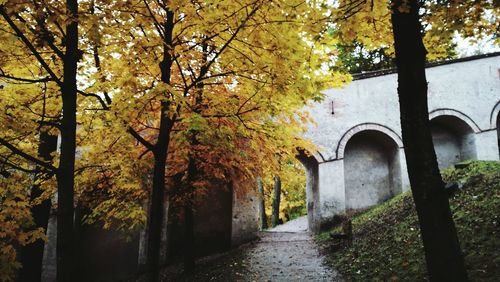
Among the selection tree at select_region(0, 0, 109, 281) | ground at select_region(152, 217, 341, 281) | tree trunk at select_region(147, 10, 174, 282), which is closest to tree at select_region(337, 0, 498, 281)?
tree trunk at select_region(147, 10, 174, 282)

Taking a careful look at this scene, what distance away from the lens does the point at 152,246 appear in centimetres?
479

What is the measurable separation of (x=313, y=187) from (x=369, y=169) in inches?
95.1

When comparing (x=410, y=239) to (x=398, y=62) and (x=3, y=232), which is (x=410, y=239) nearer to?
(x=398, y=62)

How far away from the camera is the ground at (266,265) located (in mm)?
7534

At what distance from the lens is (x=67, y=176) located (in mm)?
3131

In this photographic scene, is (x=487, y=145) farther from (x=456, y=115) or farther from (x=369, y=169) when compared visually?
(x=369, y=169)

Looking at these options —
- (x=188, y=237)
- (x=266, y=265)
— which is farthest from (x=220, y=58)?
(x=266, y=265)

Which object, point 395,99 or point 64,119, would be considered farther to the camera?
point 395,99

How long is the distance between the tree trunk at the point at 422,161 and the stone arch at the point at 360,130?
9156 mm

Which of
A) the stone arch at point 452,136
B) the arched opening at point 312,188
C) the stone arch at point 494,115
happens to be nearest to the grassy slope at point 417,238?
the arched opening at point 312,188

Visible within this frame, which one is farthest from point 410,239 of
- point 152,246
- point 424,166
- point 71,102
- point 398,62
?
point 71,102

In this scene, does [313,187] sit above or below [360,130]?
below

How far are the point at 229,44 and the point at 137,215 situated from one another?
3.27 meters

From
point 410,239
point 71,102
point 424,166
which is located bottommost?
point 410,239
